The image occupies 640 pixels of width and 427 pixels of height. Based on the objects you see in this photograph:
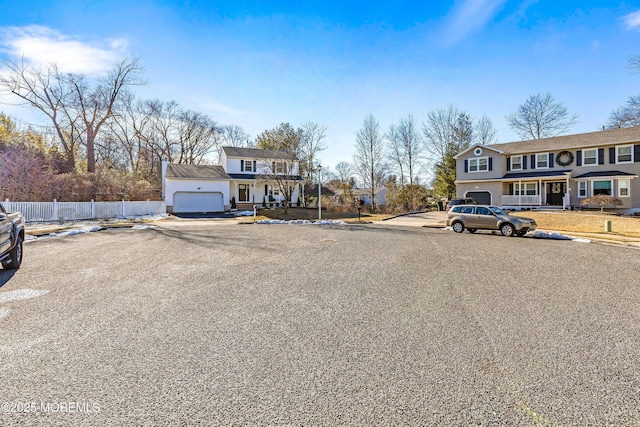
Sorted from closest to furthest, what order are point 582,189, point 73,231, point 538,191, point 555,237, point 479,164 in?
point 555,237 < point 73,231 < point 582,189 < point 538,191 < point 479,164

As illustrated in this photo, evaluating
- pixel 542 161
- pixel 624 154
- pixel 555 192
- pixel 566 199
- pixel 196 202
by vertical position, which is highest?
pixel 542 161

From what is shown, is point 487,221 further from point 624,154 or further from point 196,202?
point 196,202

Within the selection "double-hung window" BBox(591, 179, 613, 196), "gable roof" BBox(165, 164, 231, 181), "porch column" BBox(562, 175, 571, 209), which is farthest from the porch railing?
"gable roof" BBox(165, 164, 231, 181)

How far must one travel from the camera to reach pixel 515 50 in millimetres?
14875

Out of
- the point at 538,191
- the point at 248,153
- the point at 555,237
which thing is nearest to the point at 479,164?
the point at 538,191

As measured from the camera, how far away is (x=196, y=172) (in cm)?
3381

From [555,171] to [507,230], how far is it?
16.6 metres

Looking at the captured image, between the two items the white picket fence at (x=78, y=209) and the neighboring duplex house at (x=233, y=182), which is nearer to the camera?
the white picket fence at (x=78, y=209)

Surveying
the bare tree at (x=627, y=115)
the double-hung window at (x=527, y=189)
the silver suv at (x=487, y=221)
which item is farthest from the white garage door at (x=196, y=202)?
the bare tree at (x=627, y=115)

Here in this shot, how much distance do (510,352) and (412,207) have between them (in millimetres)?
34166

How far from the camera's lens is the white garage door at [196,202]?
32094 mm

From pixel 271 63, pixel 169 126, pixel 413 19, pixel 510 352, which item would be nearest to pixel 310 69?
pixel 271 63

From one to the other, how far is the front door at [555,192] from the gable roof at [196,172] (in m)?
29.2

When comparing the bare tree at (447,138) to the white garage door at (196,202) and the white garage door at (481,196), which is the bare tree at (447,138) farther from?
the white garage door at (196,202)
